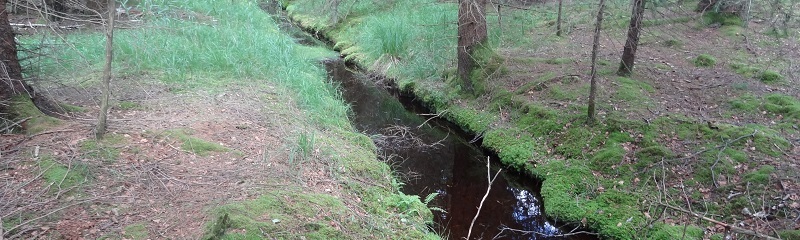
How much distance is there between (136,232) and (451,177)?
482cm

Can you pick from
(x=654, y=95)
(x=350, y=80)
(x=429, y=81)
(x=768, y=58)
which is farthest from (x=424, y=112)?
(x=768, y=58)

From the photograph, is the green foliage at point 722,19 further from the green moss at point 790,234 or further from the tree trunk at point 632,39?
the green moss at point 790,234

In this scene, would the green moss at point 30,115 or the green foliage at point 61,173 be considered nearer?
the green foliage at point 61,173

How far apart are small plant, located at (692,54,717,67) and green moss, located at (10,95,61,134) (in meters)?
10.3

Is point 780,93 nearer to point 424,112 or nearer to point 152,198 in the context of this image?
point 424,112

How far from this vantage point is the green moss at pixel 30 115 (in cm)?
466

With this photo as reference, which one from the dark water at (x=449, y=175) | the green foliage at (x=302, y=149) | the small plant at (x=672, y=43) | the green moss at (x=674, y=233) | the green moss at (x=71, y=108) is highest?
the green moss at (x=71, y=108)

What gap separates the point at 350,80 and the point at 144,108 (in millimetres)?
6801

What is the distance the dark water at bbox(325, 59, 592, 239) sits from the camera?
6406 mm

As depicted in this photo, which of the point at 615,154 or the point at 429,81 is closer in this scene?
the point at 615,154

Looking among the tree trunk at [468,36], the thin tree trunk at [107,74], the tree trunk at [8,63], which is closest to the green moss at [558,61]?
the tree trunk at [468,36]

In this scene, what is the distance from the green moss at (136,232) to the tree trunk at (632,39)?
6692mm

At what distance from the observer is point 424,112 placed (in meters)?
10.8

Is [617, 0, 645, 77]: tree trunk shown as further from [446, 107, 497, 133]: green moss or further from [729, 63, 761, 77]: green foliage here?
[446, 107, 497, 133]: green moss
